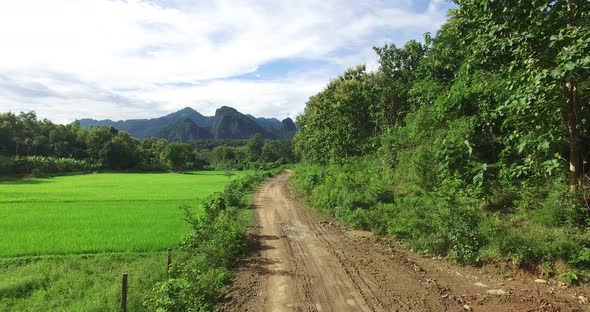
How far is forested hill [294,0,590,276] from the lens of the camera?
22.0ft

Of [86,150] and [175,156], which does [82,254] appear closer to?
[175,156]

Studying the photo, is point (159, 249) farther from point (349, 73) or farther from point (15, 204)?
point (349, 73)

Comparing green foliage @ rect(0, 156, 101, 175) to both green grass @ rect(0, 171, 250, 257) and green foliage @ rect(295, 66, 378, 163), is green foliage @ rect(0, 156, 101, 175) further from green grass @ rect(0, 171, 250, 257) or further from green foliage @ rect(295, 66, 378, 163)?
green foliage @ rect(295, 66, 378, 163)

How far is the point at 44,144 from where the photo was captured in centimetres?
7200

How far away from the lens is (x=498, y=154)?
10.9 meters

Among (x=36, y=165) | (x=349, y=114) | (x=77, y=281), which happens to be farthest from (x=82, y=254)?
(x=36, y=165)

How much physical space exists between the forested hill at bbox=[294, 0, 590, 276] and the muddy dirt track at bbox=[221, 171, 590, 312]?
682 millimetres

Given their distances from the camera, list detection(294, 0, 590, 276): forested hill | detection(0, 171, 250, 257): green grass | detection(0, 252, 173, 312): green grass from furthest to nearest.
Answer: detection(0, 171, 250, 257): green grass < detection(0, 252, 173, 312): green grass < detection(294, 0, 590, 276): forested hill

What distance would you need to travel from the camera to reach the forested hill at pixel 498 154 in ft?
22.0

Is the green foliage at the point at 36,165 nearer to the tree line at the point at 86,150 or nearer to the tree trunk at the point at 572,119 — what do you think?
the tree line at the point at 86,150

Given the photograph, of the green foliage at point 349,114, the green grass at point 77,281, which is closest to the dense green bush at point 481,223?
the green grass at point 77,281

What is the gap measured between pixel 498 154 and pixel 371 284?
7.06 m

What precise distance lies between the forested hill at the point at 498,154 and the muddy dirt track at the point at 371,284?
0.68 meters

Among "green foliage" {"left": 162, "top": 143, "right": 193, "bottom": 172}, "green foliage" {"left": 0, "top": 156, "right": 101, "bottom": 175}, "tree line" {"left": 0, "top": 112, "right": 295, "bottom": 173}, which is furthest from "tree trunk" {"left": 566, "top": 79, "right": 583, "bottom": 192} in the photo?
"green foliage" {"left": 162, "top": 143, "right": 193, "bottom": 172}
